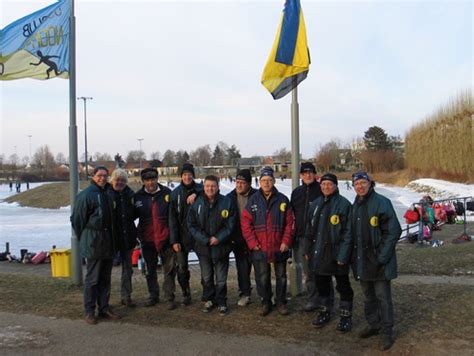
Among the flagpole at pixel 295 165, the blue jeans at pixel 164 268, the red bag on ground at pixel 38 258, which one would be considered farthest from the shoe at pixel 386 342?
the red bag on ground at pixel 38 258

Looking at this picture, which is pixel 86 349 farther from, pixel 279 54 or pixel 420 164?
pixel 420 164

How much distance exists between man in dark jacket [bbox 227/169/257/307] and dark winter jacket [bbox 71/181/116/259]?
5.23 feet

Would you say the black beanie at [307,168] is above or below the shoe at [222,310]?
above

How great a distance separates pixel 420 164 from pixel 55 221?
41.8 meters

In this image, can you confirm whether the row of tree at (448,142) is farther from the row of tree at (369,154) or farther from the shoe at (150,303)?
the shoe at (150,303)

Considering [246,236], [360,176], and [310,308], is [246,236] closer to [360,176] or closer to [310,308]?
[310,308]

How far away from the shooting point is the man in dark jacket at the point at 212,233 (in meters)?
5.67

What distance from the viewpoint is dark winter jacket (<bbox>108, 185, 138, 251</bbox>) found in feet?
18.7

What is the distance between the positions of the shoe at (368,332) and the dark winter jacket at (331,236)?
625 mm

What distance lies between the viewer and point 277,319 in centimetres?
541

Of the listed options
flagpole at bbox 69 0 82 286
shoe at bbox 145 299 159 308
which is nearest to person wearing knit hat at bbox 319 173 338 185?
shoe at bbox 145 299 159 308

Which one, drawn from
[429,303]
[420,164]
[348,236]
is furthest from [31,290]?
[420,164]

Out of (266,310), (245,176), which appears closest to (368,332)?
(266,310)

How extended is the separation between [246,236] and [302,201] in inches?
36.8
